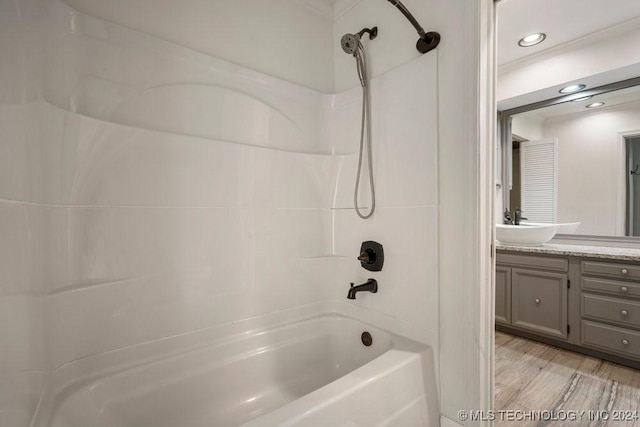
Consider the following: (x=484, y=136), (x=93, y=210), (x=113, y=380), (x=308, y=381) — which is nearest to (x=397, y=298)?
(x=308, y=381)

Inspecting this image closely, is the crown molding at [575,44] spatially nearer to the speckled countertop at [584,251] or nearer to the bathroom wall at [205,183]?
the speckled countertop at [584,251]

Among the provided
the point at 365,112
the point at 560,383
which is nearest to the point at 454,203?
the point at 365,112

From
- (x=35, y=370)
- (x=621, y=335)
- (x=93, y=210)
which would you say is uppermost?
(x=93, y=210)

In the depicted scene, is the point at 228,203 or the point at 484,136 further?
the point at 228,203

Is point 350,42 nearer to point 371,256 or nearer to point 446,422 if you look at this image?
point 371,256

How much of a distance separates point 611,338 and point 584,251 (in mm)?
638

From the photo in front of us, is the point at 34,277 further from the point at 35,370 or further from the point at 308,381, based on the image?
the point at 308,381

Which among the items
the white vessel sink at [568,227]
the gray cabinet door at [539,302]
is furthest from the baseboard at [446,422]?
the white vessel sink at [568,227]

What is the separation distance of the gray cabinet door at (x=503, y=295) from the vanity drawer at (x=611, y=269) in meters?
0.54

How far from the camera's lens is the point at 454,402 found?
3.84 ft

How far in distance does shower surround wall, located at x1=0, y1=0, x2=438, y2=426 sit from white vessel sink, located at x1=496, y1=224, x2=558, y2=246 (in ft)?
5.72

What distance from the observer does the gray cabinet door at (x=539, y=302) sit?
7.45 feet

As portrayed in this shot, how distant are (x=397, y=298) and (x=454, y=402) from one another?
466mm

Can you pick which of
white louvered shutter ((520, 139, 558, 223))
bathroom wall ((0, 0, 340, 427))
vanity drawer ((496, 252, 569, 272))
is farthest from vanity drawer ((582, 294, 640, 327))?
bathroom wall ((0, 0, 340, 427))
